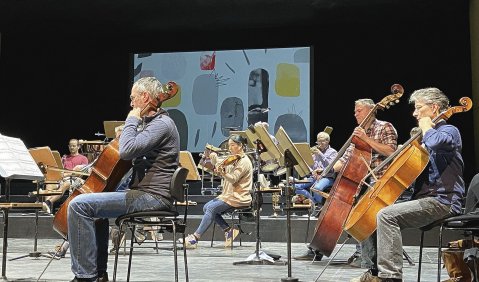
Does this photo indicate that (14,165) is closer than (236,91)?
Yes

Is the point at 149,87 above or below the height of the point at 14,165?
above

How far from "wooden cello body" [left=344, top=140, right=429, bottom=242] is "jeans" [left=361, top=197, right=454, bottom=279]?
0.08 metres

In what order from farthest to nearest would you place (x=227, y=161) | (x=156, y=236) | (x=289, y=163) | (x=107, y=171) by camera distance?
1. (x=156, y=236)
2. (x=227, y=161)
3. (x=289, y=163)
4. (x=107, y=171)

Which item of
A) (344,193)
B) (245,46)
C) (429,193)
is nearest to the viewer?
(429,193)

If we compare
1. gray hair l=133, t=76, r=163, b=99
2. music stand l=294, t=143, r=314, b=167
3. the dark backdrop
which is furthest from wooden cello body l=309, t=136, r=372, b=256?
the dark backdrop

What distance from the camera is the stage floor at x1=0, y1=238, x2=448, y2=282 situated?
5.12 metres

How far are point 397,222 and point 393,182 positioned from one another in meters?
0.26

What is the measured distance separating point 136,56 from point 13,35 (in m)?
2.75

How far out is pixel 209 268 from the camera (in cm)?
578

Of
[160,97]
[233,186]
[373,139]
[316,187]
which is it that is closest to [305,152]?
[316,187]

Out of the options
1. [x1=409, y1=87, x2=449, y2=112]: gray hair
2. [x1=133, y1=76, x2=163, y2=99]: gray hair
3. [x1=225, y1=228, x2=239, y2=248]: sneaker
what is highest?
[x1=133, y1=76, x2=163, y2=99]: gray hair

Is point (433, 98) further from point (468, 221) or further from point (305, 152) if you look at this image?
point (305, 152)

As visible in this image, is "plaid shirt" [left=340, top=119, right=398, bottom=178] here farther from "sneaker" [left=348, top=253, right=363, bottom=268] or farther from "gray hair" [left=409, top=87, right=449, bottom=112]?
"sneaker" [left=348, top=253, right=363, bottom=268]

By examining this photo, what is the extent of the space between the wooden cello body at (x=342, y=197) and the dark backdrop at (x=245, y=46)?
249 inches
